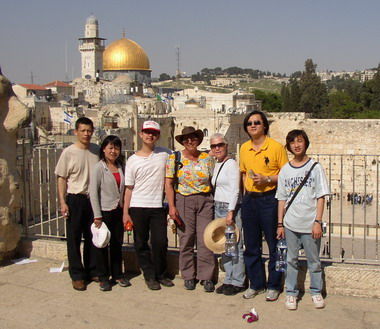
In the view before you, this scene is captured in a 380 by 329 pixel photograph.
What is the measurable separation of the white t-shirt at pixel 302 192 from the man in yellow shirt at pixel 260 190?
129 millimetres

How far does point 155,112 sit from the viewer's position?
37.7 m

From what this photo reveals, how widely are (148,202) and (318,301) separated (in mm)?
1503

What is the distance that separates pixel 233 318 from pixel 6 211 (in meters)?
2.27

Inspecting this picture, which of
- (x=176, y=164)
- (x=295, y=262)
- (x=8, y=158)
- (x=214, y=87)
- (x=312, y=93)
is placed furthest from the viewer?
(x=214, y=87)

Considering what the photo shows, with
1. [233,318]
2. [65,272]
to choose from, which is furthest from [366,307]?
[65,272]

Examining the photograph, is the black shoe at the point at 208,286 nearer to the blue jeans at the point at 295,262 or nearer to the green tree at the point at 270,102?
the blue jeans at the point at 295,262

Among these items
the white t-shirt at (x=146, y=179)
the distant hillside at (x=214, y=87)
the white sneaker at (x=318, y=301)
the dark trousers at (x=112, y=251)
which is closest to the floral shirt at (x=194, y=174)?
the white t-shirt at (x=146, y=179)

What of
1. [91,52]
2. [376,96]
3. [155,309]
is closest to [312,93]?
[376,96]

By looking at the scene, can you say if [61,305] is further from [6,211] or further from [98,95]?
[98,95]

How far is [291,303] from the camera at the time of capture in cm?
397

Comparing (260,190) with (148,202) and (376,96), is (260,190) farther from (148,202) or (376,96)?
(376,96)

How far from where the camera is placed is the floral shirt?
427 cm

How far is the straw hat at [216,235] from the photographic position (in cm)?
420

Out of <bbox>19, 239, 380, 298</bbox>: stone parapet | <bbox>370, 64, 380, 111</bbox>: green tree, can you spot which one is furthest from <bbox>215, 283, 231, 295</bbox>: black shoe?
<bbox>370, 64, 380, 111</bbox>: green tree
